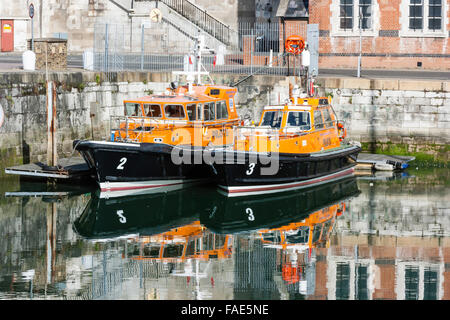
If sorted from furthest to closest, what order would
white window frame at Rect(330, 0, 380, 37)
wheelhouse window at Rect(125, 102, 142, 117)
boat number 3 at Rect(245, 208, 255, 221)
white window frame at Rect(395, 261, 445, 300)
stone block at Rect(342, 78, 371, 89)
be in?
white window frame at Rect(330, 0, 380, 37), stone block at Rect(342, 78, 371, 89), wheelhouse window at Rect(125, 102, 142, 117), boat number 3 at Rect(245, 208, 255, 221), white window frame at Rect(395, 261, 445, 300)

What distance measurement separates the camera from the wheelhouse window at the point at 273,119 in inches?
960

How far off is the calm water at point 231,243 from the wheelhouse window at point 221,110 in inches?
79.0

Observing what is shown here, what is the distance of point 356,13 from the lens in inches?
1435

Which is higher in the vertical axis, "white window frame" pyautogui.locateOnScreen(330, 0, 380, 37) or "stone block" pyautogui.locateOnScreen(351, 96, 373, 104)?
"white window frame" pyautogui.locateOnScreen(330, 0, 380, 37)

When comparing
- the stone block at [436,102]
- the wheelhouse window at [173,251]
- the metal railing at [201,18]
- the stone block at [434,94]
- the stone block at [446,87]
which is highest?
the metal railing at [201,18]

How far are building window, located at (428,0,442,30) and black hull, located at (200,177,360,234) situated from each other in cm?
1294

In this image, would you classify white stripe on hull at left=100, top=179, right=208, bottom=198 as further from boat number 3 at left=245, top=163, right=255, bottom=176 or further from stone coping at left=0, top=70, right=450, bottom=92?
stone coping at left=0, top=70, right=450, bottom=92

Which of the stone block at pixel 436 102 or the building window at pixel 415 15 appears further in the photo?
the building window at pixel 415 15

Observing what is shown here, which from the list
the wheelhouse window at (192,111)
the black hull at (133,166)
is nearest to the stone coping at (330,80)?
the black hull at (133,166)

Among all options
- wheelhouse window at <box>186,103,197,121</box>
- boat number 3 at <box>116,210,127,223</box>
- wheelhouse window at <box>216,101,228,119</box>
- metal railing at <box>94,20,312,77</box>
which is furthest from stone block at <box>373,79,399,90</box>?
boat number 3 at <box>116,210,127,223</box>

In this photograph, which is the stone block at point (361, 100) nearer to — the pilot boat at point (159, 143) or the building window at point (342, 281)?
the pilot boat at point (159, 143)

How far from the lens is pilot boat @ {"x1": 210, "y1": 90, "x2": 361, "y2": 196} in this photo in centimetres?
2298
